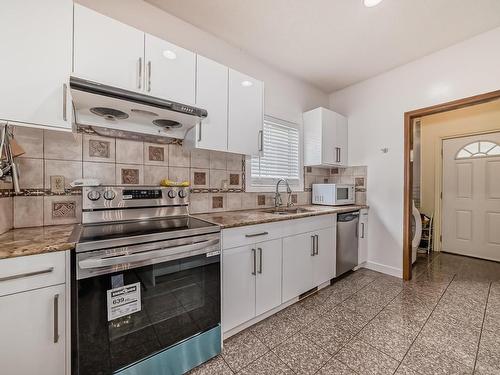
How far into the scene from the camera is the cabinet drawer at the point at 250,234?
62.1 inches

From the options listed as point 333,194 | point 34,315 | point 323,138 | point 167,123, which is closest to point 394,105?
point 323,138

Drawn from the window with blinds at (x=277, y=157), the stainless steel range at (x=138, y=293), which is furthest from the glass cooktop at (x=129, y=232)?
the window with blinds at (x=277, y=157)

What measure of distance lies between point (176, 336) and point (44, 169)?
1.37 m

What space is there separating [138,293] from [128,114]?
47.5 inches

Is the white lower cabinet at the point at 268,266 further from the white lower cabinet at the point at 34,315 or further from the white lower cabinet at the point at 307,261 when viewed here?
the white lower cabinet at the point at 34,315

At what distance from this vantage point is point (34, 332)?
37.6 inches

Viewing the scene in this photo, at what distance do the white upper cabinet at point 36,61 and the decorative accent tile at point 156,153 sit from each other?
63 cm

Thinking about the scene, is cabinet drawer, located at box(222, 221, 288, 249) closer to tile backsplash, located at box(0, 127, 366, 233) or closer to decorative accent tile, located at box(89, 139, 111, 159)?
tile backsplash, located at box(0, 127, 366, 233)

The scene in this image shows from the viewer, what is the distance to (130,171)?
1.77 meters

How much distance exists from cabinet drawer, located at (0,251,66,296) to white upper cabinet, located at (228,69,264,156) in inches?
54.0

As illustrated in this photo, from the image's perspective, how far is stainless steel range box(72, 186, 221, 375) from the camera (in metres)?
1.04

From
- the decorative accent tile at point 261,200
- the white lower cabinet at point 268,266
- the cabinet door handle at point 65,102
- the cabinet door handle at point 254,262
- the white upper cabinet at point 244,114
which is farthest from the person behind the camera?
the decorative accent tile at point 261,200

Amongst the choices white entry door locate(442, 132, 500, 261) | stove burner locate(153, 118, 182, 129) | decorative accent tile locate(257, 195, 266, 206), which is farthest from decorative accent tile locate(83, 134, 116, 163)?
Answer: white entry door locate(442, 132, 500, 261)

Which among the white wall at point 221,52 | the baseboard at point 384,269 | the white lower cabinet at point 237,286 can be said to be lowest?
the baseboard at point 384,269
